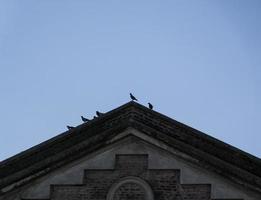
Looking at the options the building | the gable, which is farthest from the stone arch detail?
the gable

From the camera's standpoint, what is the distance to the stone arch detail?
14.2 meters

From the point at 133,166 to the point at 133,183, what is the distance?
1.17 feet

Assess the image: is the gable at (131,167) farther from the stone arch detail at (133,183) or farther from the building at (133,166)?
the stone arch detail at (133,183)

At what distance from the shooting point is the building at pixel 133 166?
1425cm

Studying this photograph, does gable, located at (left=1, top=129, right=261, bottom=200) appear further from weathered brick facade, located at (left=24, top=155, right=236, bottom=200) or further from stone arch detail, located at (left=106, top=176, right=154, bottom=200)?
stone arch detail, located at (left=106, top=176, right=154, bottom=200)

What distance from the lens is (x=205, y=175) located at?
47.1ft

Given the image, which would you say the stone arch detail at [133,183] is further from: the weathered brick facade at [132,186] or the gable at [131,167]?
the gable at [131,167]

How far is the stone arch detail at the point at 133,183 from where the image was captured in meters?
14.2

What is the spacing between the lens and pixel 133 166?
14.5 metres

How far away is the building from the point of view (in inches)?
561

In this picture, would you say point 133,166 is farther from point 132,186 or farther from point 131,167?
point 132,186

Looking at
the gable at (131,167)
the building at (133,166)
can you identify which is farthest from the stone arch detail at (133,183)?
the gable at (131,167)

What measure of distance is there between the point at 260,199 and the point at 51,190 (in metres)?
4.00

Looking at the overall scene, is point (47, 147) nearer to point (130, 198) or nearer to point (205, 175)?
point (130, 198)
